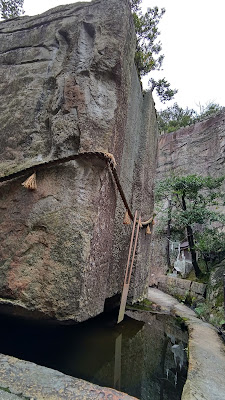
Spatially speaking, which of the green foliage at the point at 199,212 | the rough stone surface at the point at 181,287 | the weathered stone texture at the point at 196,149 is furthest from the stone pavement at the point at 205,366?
the weathered stone texture at the point at 196,149

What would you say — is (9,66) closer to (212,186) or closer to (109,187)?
(109,187)

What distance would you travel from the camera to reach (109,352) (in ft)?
9.31

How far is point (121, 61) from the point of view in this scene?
114 inches

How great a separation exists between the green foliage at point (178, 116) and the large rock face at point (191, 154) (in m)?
1.61

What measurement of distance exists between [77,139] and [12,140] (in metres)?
0.82

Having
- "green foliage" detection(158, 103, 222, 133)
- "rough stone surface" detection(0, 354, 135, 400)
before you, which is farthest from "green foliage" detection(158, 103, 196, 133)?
"rough stone surface" detection(0, 354, 135, 400)

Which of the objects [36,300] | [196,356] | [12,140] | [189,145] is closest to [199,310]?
[196,356]

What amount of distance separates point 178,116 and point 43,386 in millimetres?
20529

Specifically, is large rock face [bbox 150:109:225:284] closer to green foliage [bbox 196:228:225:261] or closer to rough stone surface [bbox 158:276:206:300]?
rough stone surface [bbox 158:276:206:300]

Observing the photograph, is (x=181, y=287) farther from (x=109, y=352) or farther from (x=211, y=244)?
(x=109, y=352)

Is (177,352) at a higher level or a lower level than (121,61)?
lower

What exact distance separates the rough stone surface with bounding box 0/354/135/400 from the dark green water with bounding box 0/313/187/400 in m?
0.78

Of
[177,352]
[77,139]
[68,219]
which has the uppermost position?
[77,139]

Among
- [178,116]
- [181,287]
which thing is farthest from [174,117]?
[181,287]
